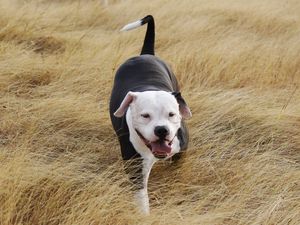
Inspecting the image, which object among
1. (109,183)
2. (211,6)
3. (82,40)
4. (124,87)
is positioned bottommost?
(211,6)

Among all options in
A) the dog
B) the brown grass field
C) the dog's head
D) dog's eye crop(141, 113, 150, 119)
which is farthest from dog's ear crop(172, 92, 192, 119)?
the brown grass field

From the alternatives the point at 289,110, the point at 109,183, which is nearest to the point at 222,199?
the point at 109,183

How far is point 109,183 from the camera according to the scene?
2.37 metres

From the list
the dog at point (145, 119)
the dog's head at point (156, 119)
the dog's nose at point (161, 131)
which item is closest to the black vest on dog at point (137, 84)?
the dog at point (145, 119)

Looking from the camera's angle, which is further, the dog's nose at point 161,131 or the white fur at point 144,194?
the white fur at point 144,194

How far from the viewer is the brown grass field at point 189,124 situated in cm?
220

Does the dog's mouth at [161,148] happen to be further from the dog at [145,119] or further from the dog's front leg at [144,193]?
the dog's front leg at [144,193]

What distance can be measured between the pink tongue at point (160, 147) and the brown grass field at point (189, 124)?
0.83 ft

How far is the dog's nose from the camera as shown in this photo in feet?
6.81

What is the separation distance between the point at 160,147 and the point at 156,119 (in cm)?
12

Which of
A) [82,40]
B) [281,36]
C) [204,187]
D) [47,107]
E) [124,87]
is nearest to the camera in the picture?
[204,187]

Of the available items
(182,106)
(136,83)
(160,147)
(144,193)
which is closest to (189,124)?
(136,83)

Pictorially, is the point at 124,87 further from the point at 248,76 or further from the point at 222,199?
the point at 248,76

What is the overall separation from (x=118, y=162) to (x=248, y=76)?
179 centimetres
